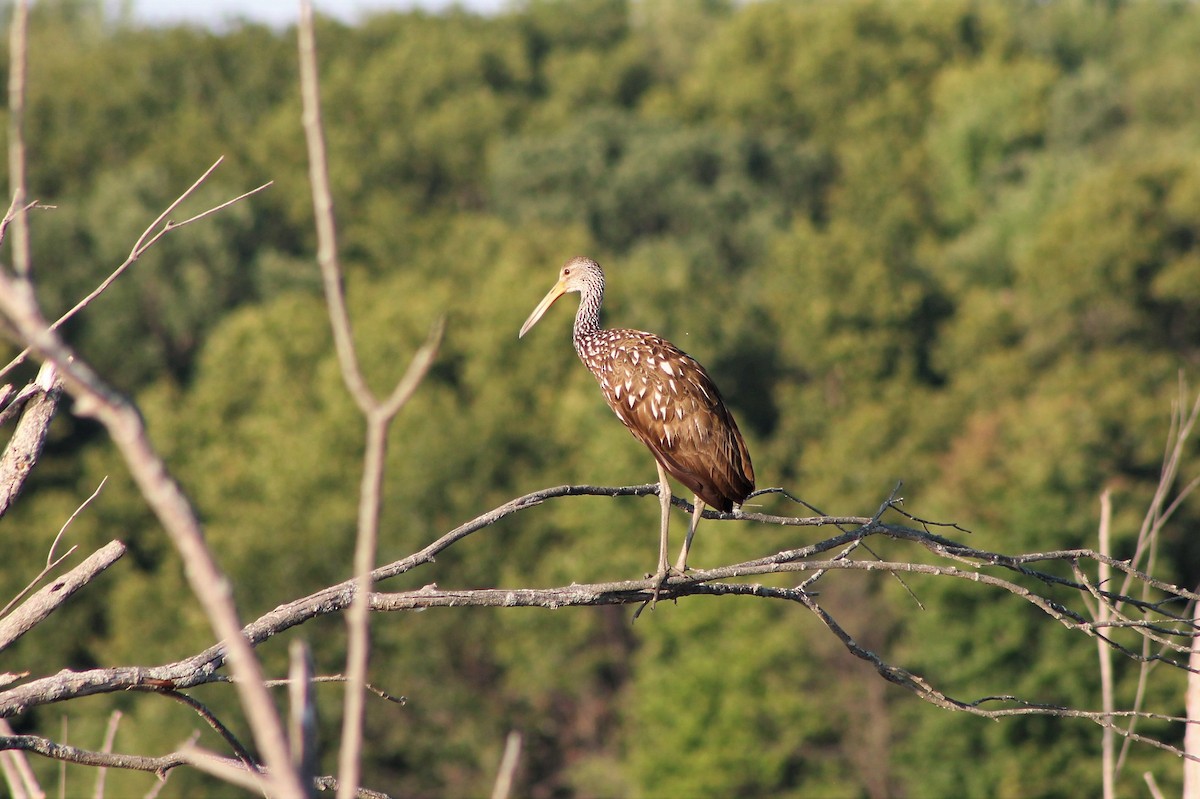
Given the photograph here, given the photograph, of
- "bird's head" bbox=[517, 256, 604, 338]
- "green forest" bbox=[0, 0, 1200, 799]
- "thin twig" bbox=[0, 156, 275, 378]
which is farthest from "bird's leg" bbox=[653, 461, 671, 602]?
"green forest" bbox=[0, 0, 1200, 799]

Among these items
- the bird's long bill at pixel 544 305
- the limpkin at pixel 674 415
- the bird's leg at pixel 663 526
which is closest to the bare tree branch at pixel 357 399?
the bird's leg at pixel 663 526

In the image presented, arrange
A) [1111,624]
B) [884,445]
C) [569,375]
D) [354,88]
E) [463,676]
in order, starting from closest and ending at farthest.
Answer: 1. [1111,624]
2. [463,676]
3. [884,445]
4. [569,375]
5. [354,88]

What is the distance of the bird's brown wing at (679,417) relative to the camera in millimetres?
8531

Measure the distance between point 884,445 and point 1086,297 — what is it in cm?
1098

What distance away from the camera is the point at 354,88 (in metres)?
118

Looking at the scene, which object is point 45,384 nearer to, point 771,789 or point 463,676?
point 771,789

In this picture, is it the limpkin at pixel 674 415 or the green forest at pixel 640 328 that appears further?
the green forest at pixel 640 328

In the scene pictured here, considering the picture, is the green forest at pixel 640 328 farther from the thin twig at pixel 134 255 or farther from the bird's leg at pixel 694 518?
the thin twig at pixel 134 255

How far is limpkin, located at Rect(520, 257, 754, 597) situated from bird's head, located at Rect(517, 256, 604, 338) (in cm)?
116

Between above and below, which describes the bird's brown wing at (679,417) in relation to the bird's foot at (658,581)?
above

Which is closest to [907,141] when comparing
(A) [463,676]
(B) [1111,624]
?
(A) [463,676]

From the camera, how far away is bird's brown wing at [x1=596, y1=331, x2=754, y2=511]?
8.53 m

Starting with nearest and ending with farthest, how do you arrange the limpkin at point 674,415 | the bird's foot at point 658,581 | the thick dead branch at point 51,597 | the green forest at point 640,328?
the thick dead branch at point 51,597 → the bird's foot at point 658,581 → the limpkin at point 674,415 → the green forest at point 640,328

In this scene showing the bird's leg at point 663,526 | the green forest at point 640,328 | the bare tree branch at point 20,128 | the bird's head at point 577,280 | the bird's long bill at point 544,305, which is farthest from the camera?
the green forest at point 640,328
